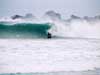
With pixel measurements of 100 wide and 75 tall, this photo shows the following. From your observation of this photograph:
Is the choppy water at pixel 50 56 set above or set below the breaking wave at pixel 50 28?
below

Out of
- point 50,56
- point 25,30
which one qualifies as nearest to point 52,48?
point 50,56

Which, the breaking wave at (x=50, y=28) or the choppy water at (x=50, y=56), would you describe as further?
the breaking wave at (x=50, y=28)

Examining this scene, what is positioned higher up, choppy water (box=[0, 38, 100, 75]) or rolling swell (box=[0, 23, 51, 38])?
rolling swell (box=[0, 23, 51, 38])

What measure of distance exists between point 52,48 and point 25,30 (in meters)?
0.33

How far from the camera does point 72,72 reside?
64.5 inches

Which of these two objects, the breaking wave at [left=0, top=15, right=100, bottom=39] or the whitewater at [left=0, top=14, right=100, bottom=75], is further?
the breaking wave at [left=0, top=15, right=100, bottom=39]

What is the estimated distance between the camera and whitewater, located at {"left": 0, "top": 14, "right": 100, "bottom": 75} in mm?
1643

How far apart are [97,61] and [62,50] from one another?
1.15 ft

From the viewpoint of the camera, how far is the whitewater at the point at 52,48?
1.64 metres

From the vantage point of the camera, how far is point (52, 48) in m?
1.80

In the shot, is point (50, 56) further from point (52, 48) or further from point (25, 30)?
point (25, 30)

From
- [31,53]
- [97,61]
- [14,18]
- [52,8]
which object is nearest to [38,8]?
[52,8]

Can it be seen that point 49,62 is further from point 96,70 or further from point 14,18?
point 14,18

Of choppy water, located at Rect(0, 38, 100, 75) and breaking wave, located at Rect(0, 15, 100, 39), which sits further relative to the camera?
breaking wave, located at Rect(0, 15, 100, 39)
